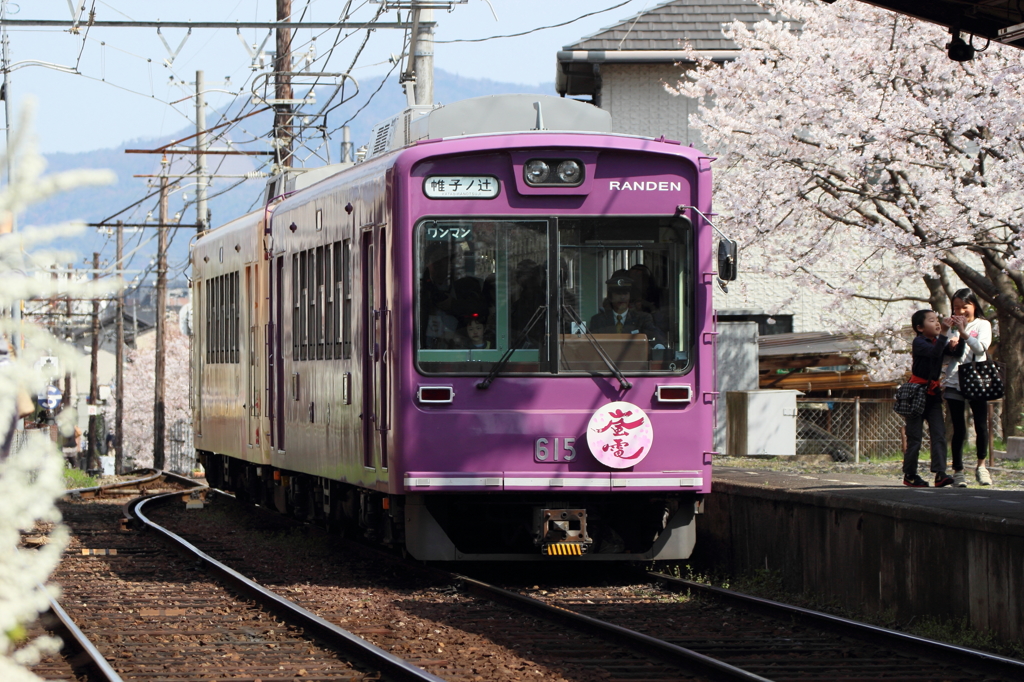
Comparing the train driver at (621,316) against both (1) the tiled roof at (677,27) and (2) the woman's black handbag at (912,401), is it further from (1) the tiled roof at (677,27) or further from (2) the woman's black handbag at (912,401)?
(1) the tiled roof at (677,27)

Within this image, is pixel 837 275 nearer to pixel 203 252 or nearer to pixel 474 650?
pixel 203 252

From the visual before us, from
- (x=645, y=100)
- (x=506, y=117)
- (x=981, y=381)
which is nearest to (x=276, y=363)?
(x=506, y=117)

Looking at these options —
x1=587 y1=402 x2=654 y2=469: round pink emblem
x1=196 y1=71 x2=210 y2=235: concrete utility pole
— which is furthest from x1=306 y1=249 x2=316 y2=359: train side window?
x1=196 y1=71 x2=210 y2=235: concrete utility pole

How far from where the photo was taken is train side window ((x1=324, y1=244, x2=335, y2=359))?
11250 millimetres

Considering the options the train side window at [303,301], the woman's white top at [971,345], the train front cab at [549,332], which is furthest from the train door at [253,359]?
the woman's white top at [971,345]

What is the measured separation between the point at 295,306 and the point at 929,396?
17.5 feet

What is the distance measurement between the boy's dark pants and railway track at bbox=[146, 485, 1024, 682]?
2.32m

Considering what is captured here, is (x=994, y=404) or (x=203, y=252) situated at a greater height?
(x=203, y=252)

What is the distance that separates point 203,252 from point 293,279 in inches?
218

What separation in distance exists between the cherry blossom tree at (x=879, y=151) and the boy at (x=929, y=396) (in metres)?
6.31

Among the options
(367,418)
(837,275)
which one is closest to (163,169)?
(837,275)

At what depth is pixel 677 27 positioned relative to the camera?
2848 centimetres

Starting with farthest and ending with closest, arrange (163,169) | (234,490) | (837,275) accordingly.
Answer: (163,169) < (837,275) < (234,490)

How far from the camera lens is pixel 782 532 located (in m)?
9.87
